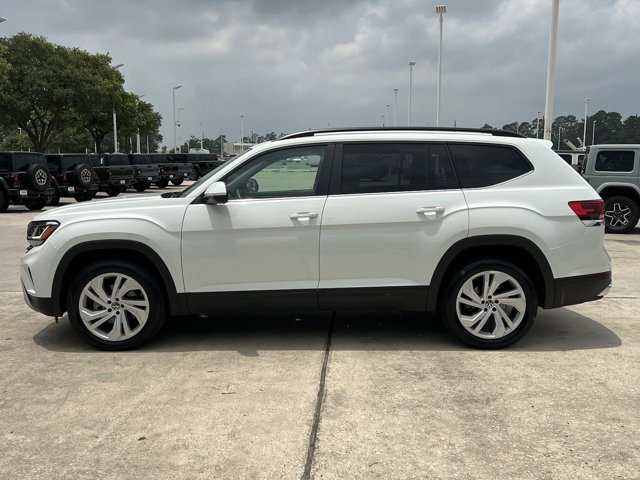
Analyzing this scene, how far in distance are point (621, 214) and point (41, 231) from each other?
11.5 m

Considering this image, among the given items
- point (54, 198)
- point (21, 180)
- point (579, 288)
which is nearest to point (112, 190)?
point (54, 198)

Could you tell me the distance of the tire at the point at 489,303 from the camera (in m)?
4.73

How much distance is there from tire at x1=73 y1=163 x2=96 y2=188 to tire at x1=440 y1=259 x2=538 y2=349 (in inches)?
673

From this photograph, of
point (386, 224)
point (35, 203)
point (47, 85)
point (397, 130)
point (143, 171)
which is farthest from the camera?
point (47, 85)

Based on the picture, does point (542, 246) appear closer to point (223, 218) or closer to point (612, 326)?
point (612, 326)

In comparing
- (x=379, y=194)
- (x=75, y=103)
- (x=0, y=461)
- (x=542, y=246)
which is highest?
(x=75, y=103)

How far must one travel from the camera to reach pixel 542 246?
470cm

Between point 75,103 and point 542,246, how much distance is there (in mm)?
31909

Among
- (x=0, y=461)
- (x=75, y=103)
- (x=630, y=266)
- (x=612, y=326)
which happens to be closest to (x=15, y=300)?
(x=0, y=461)

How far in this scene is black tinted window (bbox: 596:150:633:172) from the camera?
12.0 metres

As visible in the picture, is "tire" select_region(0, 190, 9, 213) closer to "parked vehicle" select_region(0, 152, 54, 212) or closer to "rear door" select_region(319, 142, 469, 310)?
"parked vehicle" select_region(0, 152, 54, 212)

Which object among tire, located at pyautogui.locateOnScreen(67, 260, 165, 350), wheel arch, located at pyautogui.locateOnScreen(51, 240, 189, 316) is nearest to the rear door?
wheel arch, located at pyautogui.locateOnScreen(51, 240, 189, 316)

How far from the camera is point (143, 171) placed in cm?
2578

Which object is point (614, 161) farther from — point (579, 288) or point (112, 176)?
point (112, 176)
